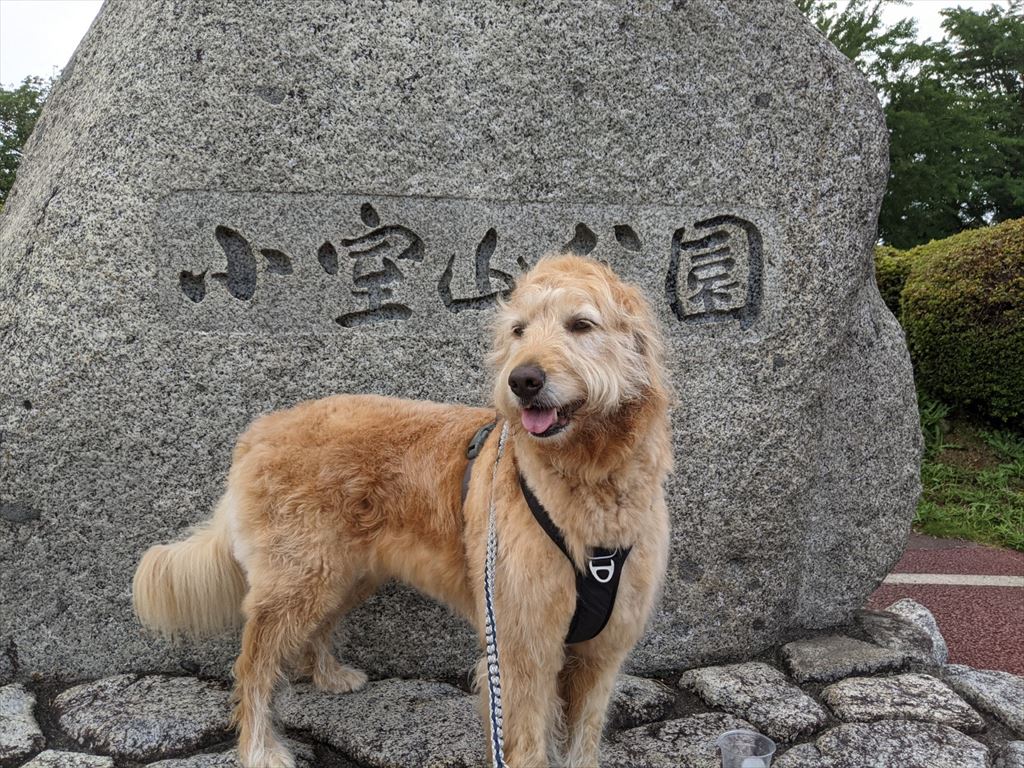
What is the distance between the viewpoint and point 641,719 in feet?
10.9

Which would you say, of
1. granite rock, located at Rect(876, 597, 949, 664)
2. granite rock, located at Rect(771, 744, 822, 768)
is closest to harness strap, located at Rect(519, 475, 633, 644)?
granite rock, located at Rect(771, 744, 822, 768)

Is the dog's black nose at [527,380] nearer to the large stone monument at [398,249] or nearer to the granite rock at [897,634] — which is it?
the large stone monument at [398,249]

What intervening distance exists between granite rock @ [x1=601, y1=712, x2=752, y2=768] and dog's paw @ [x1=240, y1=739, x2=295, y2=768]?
3.86ft

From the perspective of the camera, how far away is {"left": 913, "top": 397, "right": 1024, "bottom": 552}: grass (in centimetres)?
646

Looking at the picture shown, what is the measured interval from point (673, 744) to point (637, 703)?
1.00 ft

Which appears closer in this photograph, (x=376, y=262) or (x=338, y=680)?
(x=338, y=680)

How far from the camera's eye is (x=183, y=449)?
11.3 ft

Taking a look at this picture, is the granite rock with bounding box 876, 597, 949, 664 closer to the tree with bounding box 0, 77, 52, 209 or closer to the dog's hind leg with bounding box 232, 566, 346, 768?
the dog's hind leg with bounding box 232, 566, 346, 768

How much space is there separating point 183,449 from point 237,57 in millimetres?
1705

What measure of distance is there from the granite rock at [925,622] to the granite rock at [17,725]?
3.90m

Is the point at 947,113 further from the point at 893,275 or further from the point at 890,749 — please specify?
the point at 890,749

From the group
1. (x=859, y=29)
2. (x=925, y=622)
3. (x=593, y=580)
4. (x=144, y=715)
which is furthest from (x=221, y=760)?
(x=859, y=29)

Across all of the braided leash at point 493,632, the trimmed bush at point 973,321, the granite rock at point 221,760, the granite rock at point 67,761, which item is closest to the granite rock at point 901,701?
the braided leash at point 493,632

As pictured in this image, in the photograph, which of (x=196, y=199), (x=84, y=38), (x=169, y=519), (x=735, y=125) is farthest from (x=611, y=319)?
(x=84, y=38)
